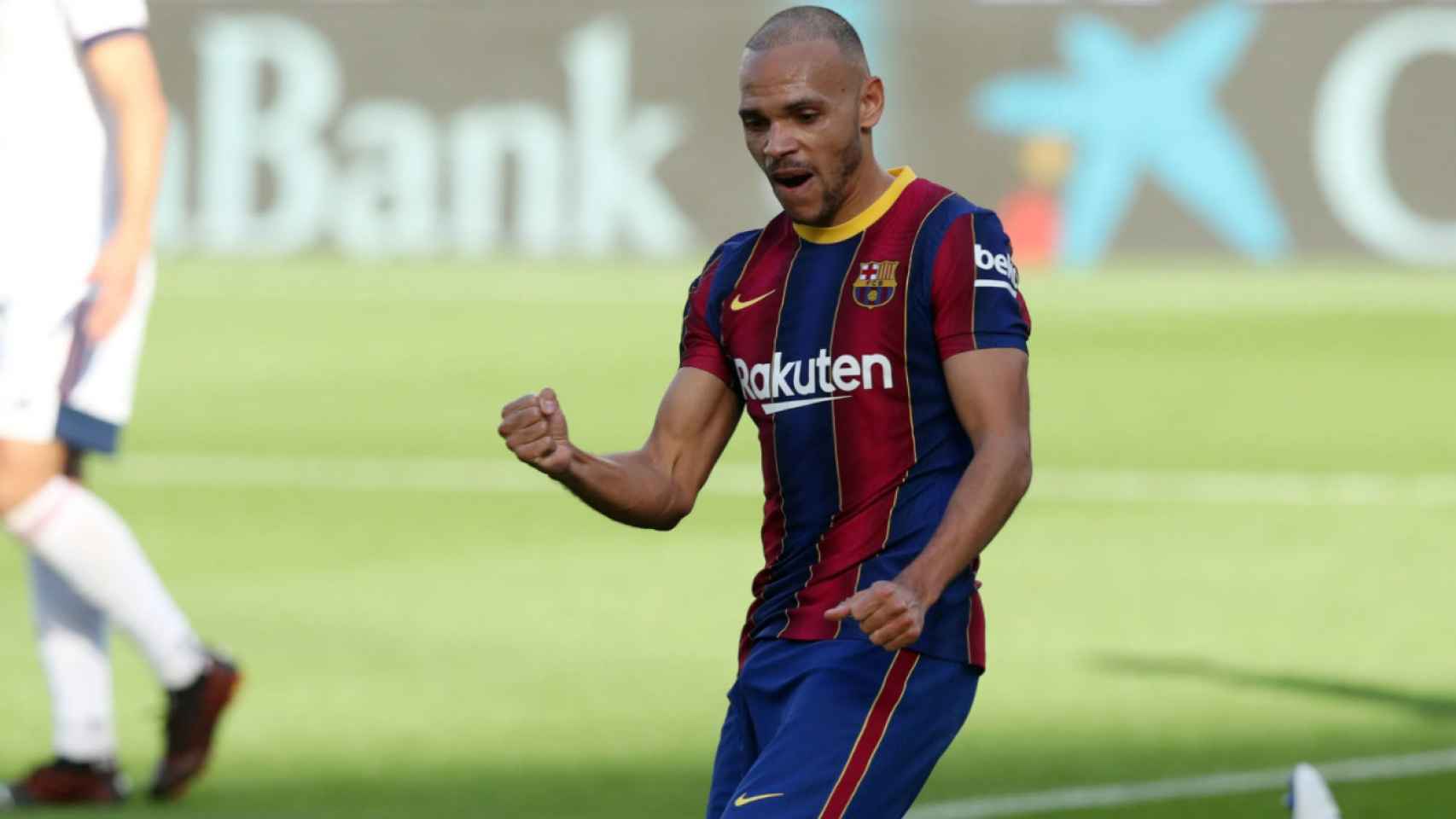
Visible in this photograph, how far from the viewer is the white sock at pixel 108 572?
268 inches

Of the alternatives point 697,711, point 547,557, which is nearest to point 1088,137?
point 547,557

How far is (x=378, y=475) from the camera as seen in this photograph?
13.7 m

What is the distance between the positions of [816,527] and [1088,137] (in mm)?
20576

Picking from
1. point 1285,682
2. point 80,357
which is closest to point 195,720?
point 80,357

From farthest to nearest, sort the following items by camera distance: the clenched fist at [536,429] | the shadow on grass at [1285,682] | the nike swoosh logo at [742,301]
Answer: the shadow on grass at [1285,682]
the nike swoosh logo at [742,301]
the clenched fist at [536,429]

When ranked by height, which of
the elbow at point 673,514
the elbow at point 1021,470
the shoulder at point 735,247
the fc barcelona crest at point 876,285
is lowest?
the elbow at point 673,514

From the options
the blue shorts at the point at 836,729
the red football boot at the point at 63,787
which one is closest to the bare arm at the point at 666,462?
the blue shorts at the point at 836,729

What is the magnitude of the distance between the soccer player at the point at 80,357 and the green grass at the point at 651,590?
0.94 feet

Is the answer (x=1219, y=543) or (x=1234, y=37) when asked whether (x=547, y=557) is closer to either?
(x=1219, y=543)

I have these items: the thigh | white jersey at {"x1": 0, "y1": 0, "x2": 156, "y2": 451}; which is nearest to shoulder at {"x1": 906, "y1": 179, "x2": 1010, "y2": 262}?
the thigh

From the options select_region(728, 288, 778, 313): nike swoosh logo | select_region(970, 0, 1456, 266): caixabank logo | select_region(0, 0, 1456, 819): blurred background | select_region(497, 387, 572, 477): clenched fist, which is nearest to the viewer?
select_region(497, 387, 572, 477): clenched fist

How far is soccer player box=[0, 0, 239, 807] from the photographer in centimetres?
686

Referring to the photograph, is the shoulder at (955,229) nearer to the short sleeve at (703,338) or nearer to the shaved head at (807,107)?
the shaved head at (807,107)

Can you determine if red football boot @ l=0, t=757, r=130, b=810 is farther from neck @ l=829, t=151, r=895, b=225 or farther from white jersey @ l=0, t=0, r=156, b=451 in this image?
neck @ l=829, t=151, r=895, b=225
